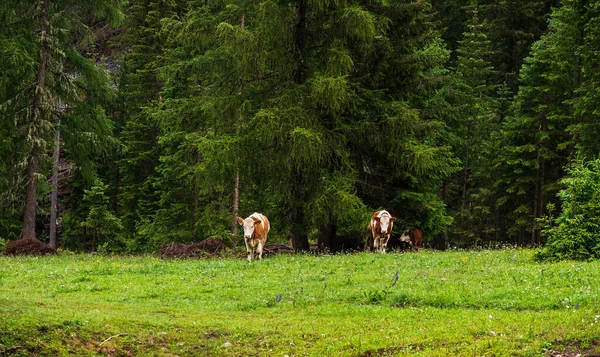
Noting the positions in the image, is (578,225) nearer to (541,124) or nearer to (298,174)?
(298,174)

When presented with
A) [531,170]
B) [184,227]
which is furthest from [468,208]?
[184,227]

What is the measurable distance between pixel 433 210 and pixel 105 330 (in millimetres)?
21982

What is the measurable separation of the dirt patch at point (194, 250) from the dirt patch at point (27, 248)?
4727 mm

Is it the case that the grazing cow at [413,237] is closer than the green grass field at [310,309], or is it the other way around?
the green grass field at [310,309]

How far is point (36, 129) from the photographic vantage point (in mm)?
29922

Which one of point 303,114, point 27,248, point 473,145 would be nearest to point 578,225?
point 303,114

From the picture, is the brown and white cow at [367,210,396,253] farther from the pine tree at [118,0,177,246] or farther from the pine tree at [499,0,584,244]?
the pine tree at [118,0,177,246]

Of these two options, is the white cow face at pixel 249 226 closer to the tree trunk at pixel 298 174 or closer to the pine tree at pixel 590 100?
the tree trunk at pixel 298 174

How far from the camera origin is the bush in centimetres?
1888

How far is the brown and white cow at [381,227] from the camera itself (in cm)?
2597

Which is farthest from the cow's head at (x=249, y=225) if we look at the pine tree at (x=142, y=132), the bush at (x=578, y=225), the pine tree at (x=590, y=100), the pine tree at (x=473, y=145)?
the pine tree at (x=142, y=132)

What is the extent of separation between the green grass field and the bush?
3.18 ft

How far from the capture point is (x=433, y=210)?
30734mm

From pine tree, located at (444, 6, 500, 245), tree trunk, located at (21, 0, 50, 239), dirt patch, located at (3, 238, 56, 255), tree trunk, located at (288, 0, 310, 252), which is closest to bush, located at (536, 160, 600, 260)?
tree trunk, located at (288, 0, 310, 252)
